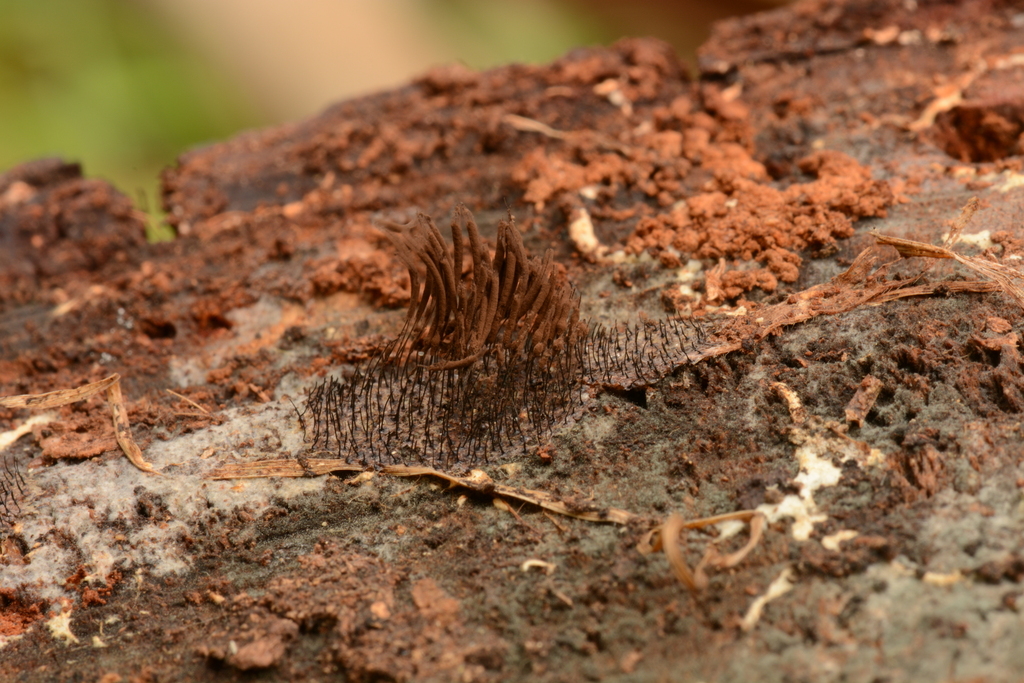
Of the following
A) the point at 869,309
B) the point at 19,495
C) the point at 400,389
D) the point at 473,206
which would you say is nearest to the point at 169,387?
the point at 19,495

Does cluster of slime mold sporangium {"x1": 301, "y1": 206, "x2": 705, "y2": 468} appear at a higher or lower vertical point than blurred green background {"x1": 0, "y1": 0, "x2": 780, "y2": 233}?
lower

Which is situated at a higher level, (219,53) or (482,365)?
(219,53)

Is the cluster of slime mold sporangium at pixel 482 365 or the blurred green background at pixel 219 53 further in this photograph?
the blurred green background at pixel 219 53

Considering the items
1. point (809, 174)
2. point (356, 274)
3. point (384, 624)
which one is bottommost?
point (384, 624)

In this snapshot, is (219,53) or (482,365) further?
(219,53)

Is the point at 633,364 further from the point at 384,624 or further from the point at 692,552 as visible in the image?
the point at 384,624
